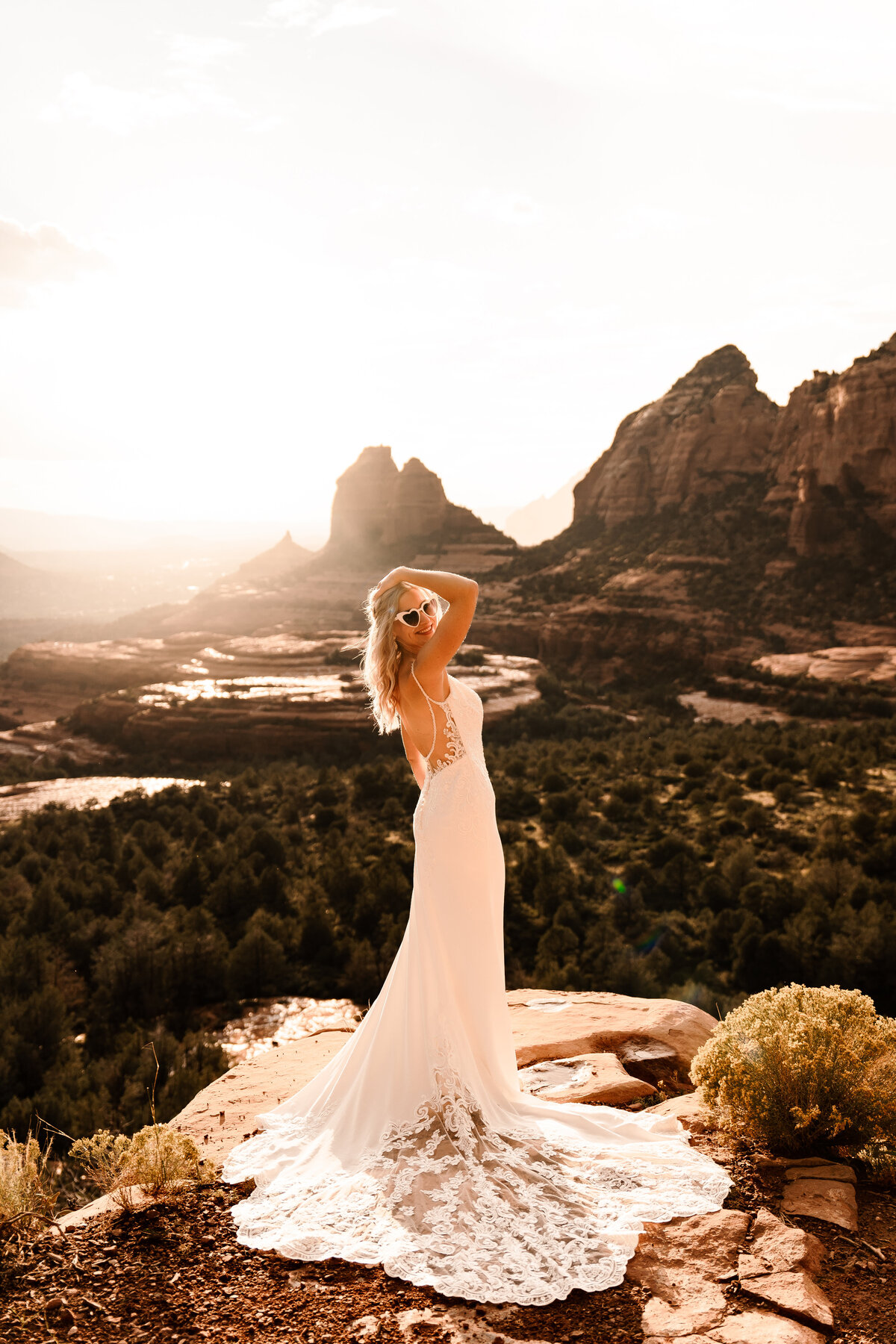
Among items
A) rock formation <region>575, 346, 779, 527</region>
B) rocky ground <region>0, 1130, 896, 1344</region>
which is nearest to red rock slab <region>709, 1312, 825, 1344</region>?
rocky ground <region>0, 1130, 896, 1344</region>

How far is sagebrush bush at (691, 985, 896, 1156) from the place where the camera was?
3395 millimetres

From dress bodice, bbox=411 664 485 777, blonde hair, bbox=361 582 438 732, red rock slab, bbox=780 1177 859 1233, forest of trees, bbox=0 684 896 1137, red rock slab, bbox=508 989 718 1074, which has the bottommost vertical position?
forest of trees, bbox=0 684 896 1137

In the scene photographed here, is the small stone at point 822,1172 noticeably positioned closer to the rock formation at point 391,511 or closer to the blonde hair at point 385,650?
the blonde hair at point 385,650

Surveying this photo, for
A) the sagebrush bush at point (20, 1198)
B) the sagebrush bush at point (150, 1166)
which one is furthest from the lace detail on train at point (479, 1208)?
the sagebrush bush at point (20, 1198)

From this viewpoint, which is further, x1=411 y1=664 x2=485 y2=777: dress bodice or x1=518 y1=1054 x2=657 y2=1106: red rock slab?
x1=518 y1=1054 x2=657 y2=1106: red rock slab

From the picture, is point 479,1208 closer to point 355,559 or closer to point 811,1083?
point 811,1083

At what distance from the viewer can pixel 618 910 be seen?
1281 cm

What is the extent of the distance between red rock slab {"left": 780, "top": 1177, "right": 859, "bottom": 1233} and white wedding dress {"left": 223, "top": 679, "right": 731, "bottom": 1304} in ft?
0.80

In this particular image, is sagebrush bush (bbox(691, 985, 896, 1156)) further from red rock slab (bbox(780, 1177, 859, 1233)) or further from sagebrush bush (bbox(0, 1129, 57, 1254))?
sagebrush bush (bbox(0, 1129, 57, 1254))

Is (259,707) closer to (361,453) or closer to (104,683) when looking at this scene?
(104,683)

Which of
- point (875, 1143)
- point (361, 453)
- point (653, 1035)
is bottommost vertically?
point (653, 1035)

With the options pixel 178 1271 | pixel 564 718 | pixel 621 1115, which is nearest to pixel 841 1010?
pixel 621 1115

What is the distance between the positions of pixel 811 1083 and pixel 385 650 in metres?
2.53

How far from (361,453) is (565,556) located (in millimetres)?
44184
